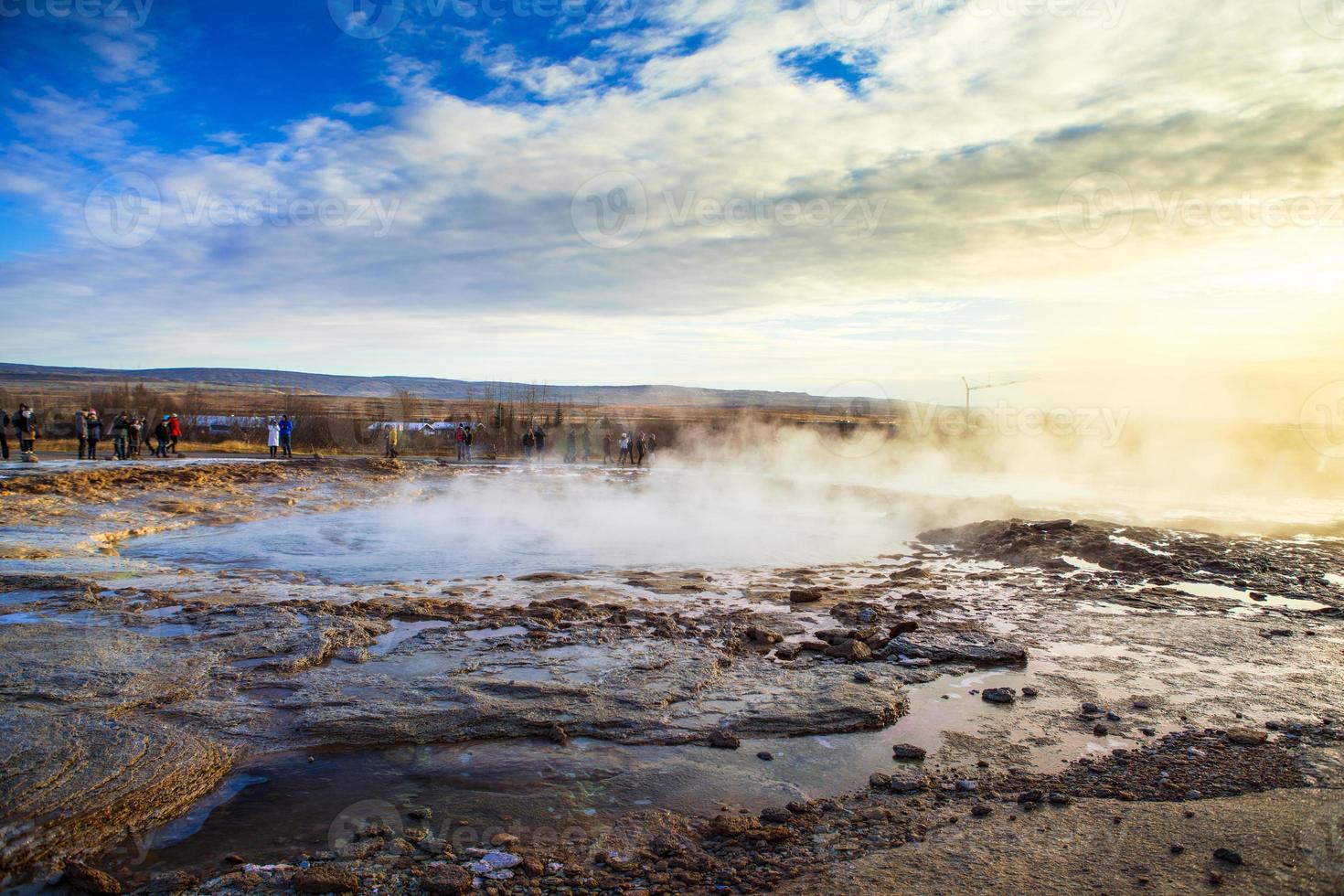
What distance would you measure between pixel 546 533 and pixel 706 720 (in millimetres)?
8802

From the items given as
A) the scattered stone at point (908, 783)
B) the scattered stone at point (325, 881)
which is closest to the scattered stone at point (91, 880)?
the scattered stone at point (325, 881)

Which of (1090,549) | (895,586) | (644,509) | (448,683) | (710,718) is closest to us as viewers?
(710,718)

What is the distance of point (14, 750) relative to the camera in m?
4.20

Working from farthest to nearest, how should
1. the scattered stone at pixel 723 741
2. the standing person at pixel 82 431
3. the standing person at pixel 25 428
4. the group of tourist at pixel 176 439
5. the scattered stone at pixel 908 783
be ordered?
the group of tourist at pixel 176 439, the standing person at pixel 82 431, the standing person at pixel 25 428, the scattered stone at pixel 723 741, the scattered stone at pixel 908 783

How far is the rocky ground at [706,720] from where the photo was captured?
3451mm

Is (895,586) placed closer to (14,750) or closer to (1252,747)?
(1252,747)

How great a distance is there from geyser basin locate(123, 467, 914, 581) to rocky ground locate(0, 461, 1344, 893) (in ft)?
3.51

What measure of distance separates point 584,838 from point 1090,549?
34.7 feet

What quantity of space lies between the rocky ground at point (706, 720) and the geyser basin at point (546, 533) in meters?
1.07

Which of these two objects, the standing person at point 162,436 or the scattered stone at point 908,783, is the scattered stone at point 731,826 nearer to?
the scattered stone at point 908,783

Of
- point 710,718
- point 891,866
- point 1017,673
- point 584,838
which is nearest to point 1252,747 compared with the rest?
point 1017,673

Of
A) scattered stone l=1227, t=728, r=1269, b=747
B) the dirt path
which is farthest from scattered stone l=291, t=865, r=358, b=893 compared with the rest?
scattered stone l=1227, t=728, r=1269, b=747

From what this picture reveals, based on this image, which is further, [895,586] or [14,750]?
[895,586]

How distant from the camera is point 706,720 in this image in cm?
517
